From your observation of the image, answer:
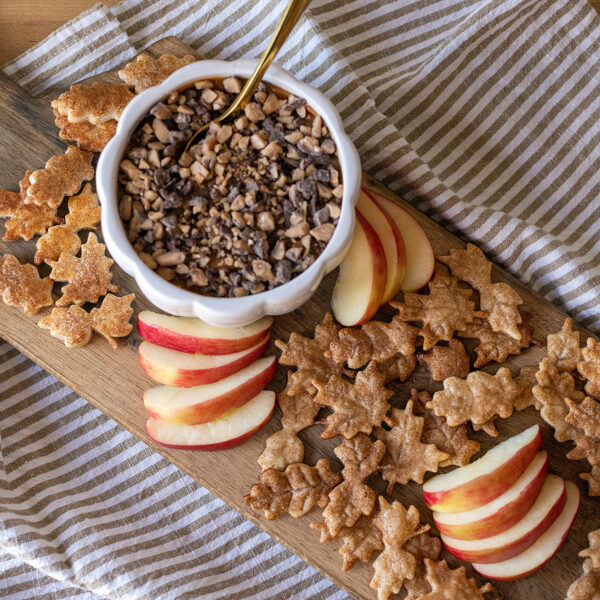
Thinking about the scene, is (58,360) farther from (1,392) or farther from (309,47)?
(309,47)

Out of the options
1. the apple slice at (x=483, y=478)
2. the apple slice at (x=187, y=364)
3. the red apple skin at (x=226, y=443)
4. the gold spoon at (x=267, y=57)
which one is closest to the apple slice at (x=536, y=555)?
the apple slice at (x=483, y=478)

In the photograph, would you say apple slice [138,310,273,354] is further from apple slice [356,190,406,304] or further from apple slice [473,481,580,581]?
apple slice [473,481,580,581]

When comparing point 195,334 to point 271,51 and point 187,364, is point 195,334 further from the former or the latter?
point 271,51

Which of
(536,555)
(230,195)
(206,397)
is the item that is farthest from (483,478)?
(230,195)

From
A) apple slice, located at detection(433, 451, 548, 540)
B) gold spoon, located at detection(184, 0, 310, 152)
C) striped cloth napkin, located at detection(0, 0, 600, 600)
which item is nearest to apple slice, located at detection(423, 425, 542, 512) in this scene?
apple slice, located at detection(433, 451, 548, 540)

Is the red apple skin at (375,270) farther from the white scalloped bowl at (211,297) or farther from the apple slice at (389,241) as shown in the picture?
the white scalloped bowl at (211,297)

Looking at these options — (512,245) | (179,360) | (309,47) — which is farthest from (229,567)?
(309,47)
